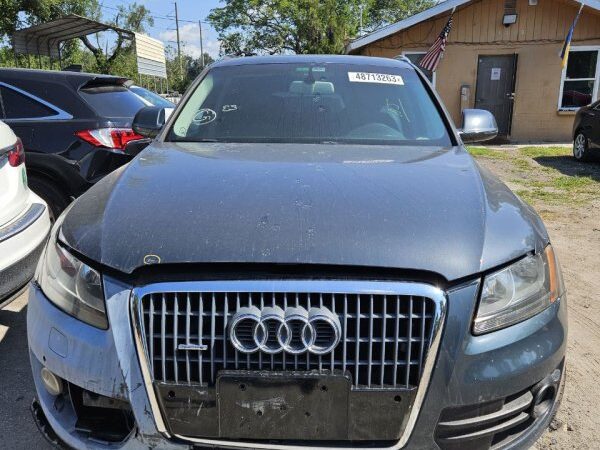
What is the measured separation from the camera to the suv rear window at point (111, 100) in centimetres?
486

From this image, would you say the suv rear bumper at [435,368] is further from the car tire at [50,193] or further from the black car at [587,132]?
the black car at [587,132]

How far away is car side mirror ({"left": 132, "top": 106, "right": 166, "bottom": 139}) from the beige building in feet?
42.0

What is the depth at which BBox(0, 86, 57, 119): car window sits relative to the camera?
4707 mm

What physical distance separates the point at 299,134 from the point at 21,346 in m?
2.12

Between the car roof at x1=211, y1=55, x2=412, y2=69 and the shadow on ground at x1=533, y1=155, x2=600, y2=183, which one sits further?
the shadow on ground at x1=533, y1=155, x2=600, y2=183

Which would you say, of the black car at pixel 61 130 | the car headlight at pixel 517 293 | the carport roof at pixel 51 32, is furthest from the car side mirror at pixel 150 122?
the carport roof at pixel 51 32

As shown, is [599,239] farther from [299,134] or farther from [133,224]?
[133,224]

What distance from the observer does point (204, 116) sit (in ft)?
9.87

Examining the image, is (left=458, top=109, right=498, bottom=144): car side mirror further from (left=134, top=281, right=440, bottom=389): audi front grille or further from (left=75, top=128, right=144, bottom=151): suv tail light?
(left=75, top=128, right=144, bottom=151): suv tail light

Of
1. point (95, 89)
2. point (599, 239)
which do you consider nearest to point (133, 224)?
point (95, 89)

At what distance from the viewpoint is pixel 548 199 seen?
7383mm

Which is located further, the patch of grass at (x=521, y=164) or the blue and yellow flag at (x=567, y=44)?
the blue and yellow flag at (x=567, y=44)

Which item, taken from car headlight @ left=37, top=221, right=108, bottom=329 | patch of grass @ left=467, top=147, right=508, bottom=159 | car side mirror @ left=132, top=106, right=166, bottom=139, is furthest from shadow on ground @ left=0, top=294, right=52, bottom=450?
patch of grass @ left=467, top=147, right=508, bottom=159

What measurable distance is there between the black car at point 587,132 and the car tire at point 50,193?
9.29 m
